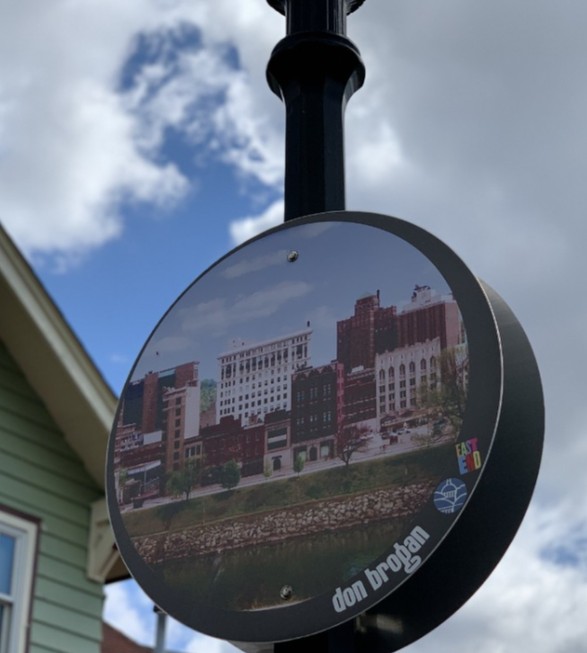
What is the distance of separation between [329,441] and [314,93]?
912 mm

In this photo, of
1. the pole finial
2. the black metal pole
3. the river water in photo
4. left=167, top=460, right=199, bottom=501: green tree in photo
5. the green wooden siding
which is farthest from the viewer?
the green wooden siding

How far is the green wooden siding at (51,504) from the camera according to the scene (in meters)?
8.69

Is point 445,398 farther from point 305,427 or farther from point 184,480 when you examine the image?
point 184,480

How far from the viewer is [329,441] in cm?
253

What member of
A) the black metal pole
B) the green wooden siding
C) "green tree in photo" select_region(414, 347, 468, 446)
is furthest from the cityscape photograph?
the green wooden siding

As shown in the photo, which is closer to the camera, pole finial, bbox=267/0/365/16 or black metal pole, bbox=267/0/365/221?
black metal pole, bbox=267/0/365/221

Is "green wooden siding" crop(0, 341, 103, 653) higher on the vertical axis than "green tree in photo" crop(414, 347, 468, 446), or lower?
higher

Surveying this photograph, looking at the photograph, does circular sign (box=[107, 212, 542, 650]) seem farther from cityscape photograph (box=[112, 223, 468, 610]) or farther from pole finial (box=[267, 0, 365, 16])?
pole finial (box=[267, 0, 365, 16])

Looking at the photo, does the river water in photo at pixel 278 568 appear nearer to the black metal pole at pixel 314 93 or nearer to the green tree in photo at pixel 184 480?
the green tree in photo at pixel 184 480

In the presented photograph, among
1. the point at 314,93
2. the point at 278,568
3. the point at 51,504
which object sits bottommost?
the point at 278,568

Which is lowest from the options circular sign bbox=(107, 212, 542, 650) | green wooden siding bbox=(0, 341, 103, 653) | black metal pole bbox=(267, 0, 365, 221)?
circular sign bbox=(107, 212, 542, 650)

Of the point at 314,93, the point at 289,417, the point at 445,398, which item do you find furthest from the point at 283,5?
the point at 445,398

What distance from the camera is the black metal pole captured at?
9.59ft

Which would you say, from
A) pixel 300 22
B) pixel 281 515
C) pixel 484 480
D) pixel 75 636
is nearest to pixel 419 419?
pixel 484 480
